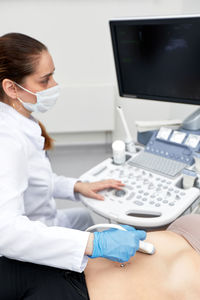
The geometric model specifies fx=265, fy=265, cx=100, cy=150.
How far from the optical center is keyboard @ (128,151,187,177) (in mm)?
1194

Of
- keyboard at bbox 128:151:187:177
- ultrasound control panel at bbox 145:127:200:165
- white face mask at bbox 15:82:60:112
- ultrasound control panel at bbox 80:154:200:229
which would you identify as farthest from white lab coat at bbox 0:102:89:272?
ultrasound control panel at bbox 145:127:200:165

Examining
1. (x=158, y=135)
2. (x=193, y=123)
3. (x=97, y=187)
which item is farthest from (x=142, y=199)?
(x=193, y=123)

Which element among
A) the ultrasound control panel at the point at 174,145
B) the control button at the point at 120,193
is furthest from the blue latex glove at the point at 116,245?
the ultrasound control panel at the point at 174,145

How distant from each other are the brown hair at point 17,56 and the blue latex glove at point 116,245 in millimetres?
633

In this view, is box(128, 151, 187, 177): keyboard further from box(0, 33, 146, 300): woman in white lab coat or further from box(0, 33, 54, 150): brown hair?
box(0, 33, 54, 150): brown hair

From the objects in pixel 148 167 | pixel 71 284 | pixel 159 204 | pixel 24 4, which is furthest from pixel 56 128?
pixel 71 284

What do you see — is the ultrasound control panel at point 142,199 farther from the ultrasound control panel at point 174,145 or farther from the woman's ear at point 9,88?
the woman's ear at point 9,88

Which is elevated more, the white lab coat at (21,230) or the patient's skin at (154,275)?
the white lab coat at (21,230)

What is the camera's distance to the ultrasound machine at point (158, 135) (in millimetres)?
1046

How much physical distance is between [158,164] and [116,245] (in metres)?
0.53

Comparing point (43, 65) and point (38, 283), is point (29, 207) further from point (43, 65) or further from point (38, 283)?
point (43, 65)

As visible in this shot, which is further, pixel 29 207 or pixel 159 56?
pixel 159 56

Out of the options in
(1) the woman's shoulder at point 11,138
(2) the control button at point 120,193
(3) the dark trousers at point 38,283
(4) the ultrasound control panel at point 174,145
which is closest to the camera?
(3) the dark trousers at point 38,283

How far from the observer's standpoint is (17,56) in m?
0.94
